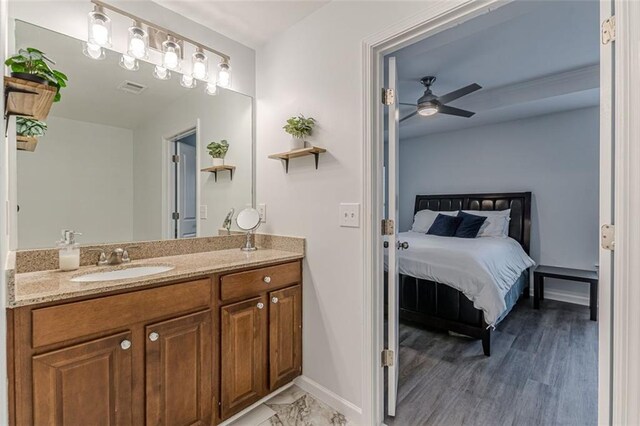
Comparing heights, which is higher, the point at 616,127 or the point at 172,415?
the point at 616,127

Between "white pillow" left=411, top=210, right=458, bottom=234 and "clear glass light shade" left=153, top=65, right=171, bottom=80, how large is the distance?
3834 millimetres

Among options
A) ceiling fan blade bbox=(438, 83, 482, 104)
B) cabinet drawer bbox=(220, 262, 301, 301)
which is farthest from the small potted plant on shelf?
ceiling fan blade bbox=(438, 83, 482, 104)

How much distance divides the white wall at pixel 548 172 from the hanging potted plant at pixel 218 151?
12.8 feet

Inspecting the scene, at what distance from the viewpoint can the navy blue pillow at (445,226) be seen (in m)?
4.13

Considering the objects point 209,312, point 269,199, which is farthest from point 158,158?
point 209,312

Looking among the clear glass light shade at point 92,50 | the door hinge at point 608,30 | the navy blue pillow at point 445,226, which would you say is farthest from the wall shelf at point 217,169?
the navy blue pillow at point 445,226

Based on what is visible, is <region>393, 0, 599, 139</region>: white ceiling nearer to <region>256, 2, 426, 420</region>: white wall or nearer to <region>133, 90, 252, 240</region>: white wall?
<region>256, 2, 426, 420</region>: white wall

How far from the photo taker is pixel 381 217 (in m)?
1.66

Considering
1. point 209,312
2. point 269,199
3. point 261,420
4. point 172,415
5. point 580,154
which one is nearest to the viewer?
point 172,415

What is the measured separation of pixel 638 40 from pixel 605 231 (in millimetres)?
607

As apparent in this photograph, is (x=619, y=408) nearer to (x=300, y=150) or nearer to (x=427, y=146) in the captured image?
(x=300, y=150)

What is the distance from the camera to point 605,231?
1.03m

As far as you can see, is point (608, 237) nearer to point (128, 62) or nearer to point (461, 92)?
point (461, 92)

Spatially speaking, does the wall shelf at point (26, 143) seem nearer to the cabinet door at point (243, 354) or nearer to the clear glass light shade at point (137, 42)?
the clear glass light shade at point (137, 42)
